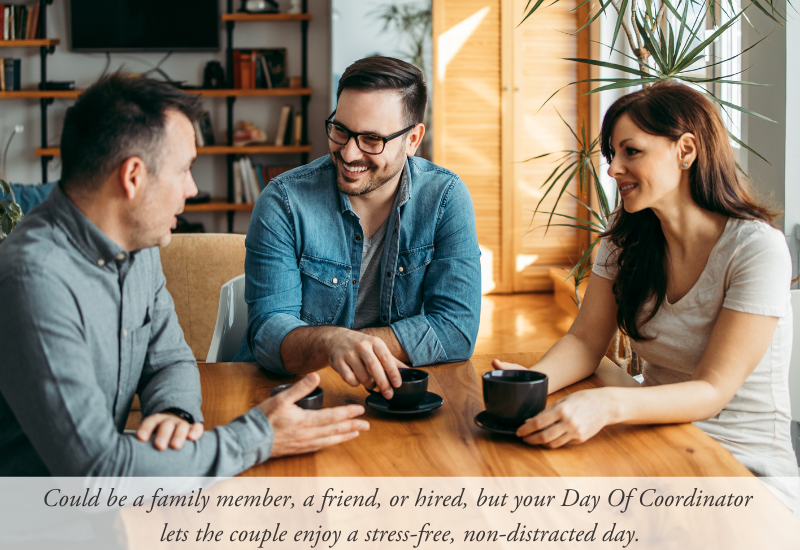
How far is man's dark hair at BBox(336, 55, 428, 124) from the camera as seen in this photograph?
1517mm

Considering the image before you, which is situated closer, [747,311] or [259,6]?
[747,311]

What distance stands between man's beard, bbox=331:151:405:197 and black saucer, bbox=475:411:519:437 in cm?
74

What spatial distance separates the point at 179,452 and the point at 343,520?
23 centimetres

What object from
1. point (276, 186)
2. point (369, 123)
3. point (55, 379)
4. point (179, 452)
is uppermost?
point (369, 123)

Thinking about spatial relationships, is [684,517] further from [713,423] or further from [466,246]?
[466,246]

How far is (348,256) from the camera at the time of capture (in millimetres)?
1582

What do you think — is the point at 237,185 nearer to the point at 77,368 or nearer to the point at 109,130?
the point at 109,130

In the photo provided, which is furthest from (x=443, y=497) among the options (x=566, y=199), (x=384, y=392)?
(x=566, y=199)

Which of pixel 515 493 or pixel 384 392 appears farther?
pixel 384 392

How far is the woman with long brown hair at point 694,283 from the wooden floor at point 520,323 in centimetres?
226

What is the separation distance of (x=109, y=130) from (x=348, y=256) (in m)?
0.75

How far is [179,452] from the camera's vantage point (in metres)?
0.83

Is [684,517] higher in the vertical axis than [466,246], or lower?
lower

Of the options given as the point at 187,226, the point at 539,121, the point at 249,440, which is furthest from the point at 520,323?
the point at 249,440
